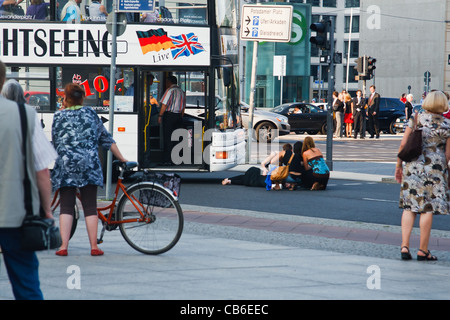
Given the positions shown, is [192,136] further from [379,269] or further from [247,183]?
[379,269]

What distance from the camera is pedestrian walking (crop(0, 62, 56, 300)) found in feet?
14.1

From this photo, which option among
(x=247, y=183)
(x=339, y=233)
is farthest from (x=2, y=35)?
(x=339, y=233)

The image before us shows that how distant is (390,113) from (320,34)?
64.6 feet

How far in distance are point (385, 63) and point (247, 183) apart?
2378 inches

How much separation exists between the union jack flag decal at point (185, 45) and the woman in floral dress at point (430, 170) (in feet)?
26.7

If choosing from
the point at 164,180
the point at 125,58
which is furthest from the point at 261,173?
the point at 164,180

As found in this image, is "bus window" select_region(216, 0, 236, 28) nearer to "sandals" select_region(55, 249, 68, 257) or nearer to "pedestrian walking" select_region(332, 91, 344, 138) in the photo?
"sandals" select_region(55, 249, 68, 257)

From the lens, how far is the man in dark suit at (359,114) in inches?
1341

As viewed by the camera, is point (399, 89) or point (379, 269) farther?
point (399, 89)

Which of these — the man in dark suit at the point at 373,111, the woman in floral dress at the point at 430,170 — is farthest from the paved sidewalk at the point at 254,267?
the man in dark suit at the point at 373,111

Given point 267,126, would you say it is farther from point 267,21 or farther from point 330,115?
point 330,115

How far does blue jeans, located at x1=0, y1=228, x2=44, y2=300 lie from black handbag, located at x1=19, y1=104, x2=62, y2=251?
3.8 inches

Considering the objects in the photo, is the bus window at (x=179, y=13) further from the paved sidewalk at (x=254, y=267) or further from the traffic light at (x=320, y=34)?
the paved sidewalk at (x=254, y=267)

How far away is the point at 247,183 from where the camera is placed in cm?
1653
